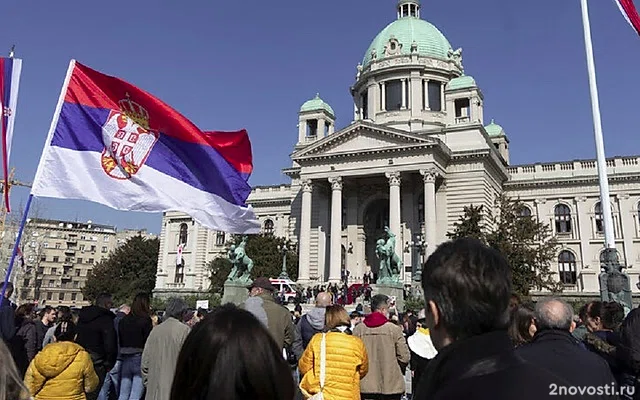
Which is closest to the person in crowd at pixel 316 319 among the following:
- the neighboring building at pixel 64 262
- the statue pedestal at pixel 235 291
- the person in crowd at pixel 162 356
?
the person in crowd at pixel 162 356

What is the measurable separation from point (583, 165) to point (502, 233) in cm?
1787

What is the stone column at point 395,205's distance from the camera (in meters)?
39.5

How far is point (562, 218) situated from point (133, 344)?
148 feet

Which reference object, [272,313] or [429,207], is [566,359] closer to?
[272,313]

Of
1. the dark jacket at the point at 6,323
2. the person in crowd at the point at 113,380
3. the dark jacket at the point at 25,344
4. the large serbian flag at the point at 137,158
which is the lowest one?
the person in crowd at the point at 113,380

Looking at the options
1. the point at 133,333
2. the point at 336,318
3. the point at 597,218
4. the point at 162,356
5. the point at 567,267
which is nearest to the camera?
the point at 336,318

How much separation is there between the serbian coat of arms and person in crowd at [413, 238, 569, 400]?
5.80 meters

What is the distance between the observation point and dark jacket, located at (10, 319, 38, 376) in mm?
8180

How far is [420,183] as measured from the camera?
4331cm

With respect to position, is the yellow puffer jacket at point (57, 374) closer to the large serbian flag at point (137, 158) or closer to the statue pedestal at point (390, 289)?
the large serbian flag at point (137, 158)

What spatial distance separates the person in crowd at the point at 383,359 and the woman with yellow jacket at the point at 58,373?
10.2 feet

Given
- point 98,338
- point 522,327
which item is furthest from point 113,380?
point 522,327

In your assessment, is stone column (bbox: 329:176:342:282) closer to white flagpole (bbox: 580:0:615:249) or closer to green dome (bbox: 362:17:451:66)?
green dome (bbox: 362:17:451:66)

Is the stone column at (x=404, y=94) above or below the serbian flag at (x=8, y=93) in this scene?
above
